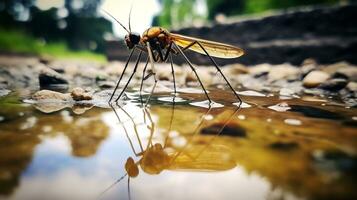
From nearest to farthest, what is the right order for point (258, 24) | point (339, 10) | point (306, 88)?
1. point (306, 88)
2. point (339, 10)
3. point (258, 24)

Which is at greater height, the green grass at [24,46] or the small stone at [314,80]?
the small stone at [314,80]

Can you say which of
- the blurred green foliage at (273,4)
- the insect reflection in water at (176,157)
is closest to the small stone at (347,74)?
the insect reflection in water at (176,157)

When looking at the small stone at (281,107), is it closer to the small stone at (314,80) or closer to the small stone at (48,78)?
the small stone at (314,80)

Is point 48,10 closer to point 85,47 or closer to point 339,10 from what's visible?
point 85,47

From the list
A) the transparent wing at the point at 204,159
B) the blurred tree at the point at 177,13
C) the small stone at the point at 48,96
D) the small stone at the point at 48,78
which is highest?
the transparent wing at the point at 204,159

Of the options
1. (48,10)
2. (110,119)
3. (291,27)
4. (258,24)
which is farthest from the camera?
(48,10)

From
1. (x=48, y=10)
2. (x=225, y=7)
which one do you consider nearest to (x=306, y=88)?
(x=225, y=7)
